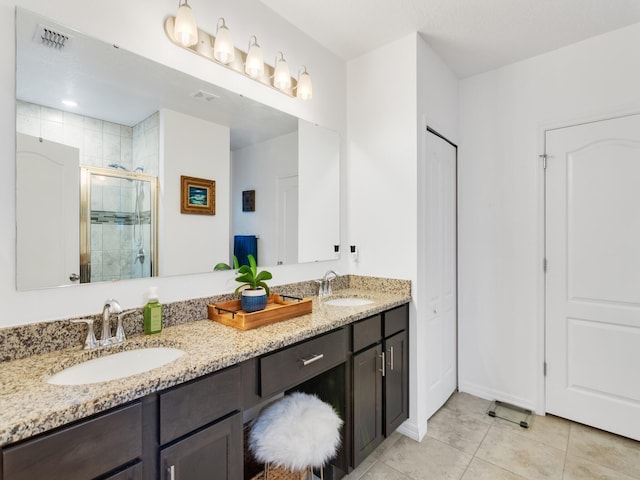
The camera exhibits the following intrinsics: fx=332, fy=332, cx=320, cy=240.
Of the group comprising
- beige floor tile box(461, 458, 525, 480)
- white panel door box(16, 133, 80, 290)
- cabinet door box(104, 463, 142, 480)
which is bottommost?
beige floor tile box(461, 458, 525, 480)

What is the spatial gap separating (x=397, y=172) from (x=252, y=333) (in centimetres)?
145

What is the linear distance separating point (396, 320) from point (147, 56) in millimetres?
1861

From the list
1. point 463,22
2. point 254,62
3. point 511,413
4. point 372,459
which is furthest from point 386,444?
point 463,22

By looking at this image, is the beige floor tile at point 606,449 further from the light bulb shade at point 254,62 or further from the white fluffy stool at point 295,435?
the light bulb shade at point 254,62

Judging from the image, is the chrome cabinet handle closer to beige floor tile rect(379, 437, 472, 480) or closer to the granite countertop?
the granite countertop

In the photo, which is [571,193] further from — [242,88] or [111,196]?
[111,196]

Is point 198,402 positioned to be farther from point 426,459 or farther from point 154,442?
point 426,459

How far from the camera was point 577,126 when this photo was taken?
2.27 meters

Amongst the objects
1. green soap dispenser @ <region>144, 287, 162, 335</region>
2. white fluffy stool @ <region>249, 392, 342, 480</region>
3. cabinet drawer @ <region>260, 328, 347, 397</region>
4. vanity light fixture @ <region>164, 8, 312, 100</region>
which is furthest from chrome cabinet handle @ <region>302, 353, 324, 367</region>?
vanity light fixture @ <region>164, 8, 312, 100</region>

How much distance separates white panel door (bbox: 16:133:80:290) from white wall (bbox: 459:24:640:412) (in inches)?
102

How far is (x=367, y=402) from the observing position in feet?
5.86

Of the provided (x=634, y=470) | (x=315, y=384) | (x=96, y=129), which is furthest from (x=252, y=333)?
(x=634, y=470)

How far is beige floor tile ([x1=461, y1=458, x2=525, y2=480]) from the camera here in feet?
5.84

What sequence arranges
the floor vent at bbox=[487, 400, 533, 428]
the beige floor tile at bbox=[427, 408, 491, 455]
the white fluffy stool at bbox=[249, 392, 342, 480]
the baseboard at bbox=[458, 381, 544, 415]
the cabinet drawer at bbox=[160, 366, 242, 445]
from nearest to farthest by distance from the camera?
the cabinet drawer at bbox=[160, 366, 242, 445] < the white fluffy stool at bbox=[249, 392, 342, 480] < the beige floor tile at bbox=[427, 408, 491, 455] < the floor vent at bbox=[487, 400, 533, 428] < the baseboard at bbox=[458, 381, 544, 415]
